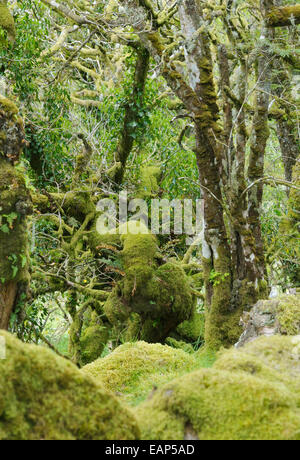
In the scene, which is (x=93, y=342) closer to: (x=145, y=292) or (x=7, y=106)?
(x=145, y=292)

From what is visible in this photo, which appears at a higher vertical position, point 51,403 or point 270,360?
point 51,403

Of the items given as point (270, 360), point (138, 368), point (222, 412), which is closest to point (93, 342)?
point (138, 368)

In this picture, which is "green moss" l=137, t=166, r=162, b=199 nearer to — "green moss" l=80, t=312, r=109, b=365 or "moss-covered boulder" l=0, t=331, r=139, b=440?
"green moss" l=80, t=312, r=109, b=365

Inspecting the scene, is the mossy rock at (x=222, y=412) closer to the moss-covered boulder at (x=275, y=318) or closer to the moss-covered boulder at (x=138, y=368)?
the moss-covered boulder at (x=275, y=318)

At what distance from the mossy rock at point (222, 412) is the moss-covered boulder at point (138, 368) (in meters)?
2.29

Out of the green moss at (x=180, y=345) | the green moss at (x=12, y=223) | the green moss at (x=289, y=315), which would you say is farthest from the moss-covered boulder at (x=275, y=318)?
the green moss at (x=180, y=345)

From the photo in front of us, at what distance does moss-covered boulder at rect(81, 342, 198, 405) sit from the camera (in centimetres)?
457

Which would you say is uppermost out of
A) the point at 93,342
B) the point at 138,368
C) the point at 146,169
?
the point at 146,169

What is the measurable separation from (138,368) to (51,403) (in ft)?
10.6

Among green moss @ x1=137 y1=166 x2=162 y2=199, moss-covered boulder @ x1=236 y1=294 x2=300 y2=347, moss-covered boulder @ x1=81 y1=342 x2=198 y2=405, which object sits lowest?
moss-covered boulder @ x1=81 y1=342 x2=198 y2=405

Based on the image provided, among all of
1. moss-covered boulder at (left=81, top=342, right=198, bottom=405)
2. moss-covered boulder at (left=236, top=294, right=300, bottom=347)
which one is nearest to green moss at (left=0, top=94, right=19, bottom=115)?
moss-covered boulder at (left=81, top=342, right=198, bottom=405)

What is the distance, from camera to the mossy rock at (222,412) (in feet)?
6.25

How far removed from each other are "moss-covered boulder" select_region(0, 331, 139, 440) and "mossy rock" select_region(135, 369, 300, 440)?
165 millimetres

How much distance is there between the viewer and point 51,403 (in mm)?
1780
